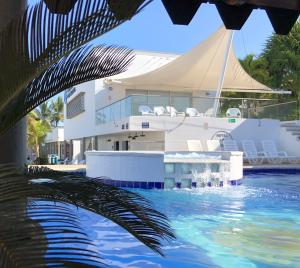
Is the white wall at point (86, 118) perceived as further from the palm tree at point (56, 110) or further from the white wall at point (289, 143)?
the palm tree at point (56, 110)

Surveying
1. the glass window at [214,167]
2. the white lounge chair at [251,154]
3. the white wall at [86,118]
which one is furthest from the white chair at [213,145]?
the white wall at [86,118]

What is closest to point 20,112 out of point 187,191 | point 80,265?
point 80,265

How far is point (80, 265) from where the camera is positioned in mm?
2039

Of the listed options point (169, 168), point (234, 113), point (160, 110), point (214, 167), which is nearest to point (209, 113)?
point (234, 113)

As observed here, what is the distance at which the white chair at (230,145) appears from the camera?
70.6ft

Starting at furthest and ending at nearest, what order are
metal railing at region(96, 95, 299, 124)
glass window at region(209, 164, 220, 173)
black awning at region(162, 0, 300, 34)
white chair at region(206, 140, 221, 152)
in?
metal railing at region(96, 95, 299, 124), white chair at region(206, 140, 221, 152), glass window at region(209, 164, 220, 173), black awning at region(162, 0, 300, 34)

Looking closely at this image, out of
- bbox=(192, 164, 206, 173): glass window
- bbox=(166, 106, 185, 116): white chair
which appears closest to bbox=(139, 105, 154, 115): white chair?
bbox=(166, 106, 185, 116): white chair

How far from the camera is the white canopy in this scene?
75.3ft

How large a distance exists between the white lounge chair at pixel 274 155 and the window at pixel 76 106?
15.0 m

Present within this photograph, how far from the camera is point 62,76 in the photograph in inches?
111

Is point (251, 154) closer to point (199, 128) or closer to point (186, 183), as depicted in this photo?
point (199, 128)

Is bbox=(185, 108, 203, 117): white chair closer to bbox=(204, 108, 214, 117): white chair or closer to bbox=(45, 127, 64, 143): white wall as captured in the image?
bbox=(204, 108, 214, 117): white chair

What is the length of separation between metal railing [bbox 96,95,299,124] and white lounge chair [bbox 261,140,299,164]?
2.04 m

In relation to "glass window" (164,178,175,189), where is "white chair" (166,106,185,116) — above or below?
above
